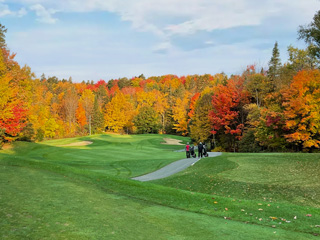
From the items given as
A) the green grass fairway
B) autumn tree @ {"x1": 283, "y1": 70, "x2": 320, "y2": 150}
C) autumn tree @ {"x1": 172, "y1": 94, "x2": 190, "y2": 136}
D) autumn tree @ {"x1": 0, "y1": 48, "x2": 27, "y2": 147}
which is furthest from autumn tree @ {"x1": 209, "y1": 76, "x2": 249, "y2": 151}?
autumn tree @ {"x1": 172, "y1": 94, "x2": 190, "y2": 136}

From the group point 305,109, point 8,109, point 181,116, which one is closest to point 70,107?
point 181,116

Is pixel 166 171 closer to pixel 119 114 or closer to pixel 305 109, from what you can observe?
pixel 305 109

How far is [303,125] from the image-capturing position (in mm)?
28562

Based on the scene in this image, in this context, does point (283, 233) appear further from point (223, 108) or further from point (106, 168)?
point (223, 108)

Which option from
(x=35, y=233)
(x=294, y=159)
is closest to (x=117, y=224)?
(x=35, y=233)

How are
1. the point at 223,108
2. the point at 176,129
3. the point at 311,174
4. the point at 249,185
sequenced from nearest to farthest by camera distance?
the point at 249,185 → the point at 311,174 → the point at 223,108 → the point at 176,129

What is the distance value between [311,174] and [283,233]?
426 inches

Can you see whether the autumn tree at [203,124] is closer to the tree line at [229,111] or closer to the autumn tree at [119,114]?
the tree line at [229,111]

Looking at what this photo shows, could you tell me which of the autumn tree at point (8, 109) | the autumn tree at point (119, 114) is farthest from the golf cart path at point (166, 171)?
the autumn tree at point (119, 114)

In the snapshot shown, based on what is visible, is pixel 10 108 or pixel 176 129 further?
pixel 176 129

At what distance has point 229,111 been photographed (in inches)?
1763

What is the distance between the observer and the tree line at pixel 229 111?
2939 centimetres

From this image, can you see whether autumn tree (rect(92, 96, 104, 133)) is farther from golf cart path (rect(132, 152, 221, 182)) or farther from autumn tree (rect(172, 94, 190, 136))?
golf cart path (rect(132, 152, 221, 182))

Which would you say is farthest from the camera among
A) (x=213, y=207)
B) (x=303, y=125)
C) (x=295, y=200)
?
(x=303, y=125)
